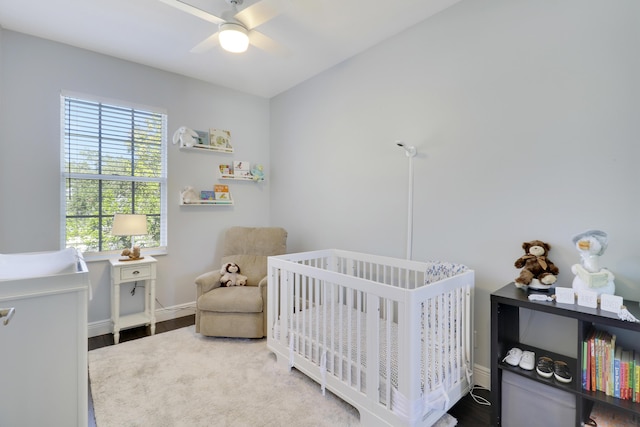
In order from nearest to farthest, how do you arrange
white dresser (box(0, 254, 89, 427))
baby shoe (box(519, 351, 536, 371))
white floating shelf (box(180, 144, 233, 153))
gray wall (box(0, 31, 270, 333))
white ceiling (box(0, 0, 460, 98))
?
1. white dresser (box(0, 254, 89, 427))
2. baby shoe (box(519, 351, 536, 371))
3. white ceiling (box(0, 0, 460, 98))
4. gray wall (box(0, 31, 270, 333))
5. white floating shelf (box(180, 144, 233, 153))

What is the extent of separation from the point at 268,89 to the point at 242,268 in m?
2.24

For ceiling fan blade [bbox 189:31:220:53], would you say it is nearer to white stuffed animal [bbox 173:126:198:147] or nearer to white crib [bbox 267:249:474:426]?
white stuffed animal [bbox 173:126:198:147]

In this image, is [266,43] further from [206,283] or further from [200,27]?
[206,283]

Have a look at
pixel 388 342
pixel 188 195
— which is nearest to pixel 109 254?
pixel 188 195

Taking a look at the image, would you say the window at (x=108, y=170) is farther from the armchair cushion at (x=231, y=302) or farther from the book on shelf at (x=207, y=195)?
the armchair cushion at (x=231, y=302)

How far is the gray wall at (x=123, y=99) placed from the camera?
8.30 feet

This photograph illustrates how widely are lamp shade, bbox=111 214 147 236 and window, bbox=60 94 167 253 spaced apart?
34cm

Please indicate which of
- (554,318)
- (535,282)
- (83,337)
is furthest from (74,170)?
(554,318)

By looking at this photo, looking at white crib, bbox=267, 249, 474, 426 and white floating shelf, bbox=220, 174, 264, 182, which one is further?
white floating shelf, bbox=220, 174, 264, 182

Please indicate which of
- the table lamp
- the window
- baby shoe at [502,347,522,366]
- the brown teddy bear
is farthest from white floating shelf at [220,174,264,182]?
baby shoe at [502,347,522,366]

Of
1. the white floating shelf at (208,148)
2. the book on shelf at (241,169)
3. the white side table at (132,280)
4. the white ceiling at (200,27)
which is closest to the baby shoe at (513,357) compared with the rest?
the white ceiling at (200,27)

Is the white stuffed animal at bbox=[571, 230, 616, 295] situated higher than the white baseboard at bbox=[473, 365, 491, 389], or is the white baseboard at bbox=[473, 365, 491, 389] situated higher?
the white stuffed animal at bbox=[571, 230, 616, 295]

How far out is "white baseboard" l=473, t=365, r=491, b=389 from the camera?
80.0 inches

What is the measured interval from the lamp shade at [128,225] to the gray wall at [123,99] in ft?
1.48
